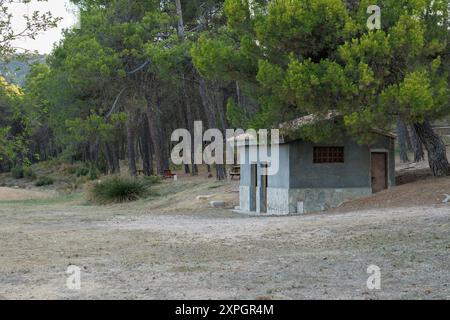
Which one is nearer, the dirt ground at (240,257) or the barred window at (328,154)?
the dirt ground at (240,257)

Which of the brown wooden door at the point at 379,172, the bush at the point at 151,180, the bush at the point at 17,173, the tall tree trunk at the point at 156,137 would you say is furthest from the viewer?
the bush at the point at 17,173

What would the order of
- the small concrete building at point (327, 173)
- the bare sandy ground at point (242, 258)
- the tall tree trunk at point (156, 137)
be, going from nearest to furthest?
the bare sandy ground at point (242, 258)
the small concrete building at point (327, 173)
the tall tree trunk at point (156, 137)

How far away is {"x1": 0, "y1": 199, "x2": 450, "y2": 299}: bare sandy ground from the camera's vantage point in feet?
28.0

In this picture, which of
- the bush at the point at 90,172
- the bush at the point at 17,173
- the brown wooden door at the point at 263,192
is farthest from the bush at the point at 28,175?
the brown wooden door at the point at 263,192

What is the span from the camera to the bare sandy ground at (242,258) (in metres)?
8.55

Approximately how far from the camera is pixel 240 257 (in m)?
11.6

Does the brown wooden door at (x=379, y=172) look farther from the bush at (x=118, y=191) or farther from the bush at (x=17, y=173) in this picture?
the bush at (x=17, y=173)

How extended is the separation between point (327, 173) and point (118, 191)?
12821 mm

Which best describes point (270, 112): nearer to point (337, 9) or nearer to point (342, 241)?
point (337, 9)

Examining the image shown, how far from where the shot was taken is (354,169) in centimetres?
2317

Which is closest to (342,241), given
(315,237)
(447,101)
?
(315,237)

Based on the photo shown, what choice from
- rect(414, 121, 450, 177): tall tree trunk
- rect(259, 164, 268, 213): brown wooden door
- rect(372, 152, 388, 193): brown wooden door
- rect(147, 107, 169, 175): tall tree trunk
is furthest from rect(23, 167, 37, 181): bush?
rect(414, 121, 450, 177): tall tree trunk

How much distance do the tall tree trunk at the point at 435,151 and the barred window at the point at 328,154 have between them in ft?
9.43

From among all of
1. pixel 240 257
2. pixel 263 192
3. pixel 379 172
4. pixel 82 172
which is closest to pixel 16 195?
pixel 82 172
